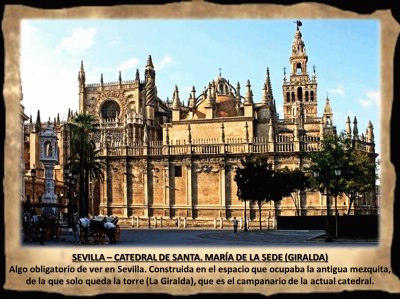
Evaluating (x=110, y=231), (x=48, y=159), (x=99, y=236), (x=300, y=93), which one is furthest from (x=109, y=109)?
(x=110, y=231)

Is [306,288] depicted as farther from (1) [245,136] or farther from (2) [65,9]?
(1) [245,136]

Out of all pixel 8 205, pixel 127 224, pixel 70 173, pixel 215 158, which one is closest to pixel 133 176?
pixel 127 224

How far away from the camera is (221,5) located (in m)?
10.8

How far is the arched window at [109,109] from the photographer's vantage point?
7919 cm

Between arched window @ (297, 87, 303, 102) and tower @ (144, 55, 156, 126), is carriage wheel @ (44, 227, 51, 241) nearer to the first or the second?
tower @ (144, 55, 156, 126)

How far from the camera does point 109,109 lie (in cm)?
7956

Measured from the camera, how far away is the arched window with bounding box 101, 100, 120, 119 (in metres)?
79.2

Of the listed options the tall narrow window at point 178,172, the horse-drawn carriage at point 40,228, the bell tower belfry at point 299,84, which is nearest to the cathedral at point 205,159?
the tall narrow window at point 178,172

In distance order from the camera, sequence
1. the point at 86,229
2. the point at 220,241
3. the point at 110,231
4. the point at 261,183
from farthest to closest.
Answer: the point at 261,183 → the point at 220,241 → the point at 110,231 → the point at 86,229

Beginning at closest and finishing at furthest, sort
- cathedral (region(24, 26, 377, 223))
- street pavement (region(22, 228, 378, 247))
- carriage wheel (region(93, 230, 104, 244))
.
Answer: street pavement (region(22, 228, 378, 247))
carriage wheel (region(93, 230, 104, 244))
cathedral (region(24, 26, 377, 223))

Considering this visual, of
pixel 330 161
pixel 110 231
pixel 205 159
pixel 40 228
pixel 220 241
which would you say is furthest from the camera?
pixel 205 159

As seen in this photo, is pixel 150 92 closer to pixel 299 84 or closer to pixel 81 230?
pixel 299 84

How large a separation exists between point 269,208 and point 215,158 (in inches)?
256

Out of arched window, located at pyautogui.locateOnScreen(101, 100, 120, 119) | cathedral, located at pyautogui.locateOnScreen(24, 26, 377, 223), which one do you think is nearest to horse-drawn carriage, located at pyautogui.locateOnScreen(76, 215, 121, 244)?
cathedral, located at pyautogui.locateOnScreen(24, 26, 377, 223)
